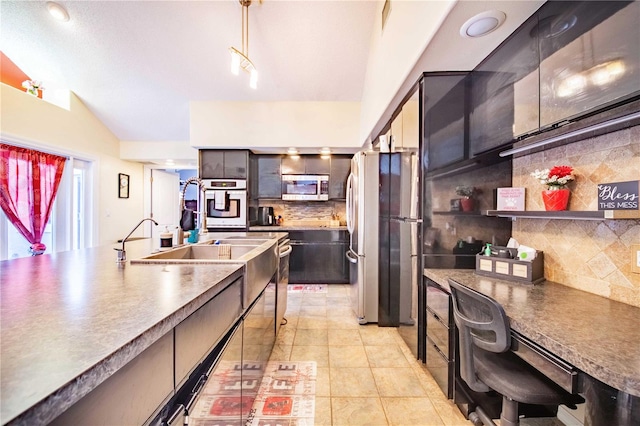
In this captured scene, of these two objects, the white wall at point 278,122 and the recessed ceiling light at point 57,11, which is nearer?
the recessed ceiling light at point 57,11

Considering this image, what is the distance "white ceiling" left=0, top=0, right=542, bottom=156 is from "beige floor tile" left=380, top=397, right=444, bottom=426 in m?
3.57

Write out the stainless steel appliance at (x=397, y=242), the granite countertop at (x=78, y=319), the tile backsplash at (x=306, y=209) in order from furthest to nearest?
the tile backsplash at (x=306, y=209) → the stainless steel appliance at (x=397, y=242) → the granite countertop at (x=78, y=319)

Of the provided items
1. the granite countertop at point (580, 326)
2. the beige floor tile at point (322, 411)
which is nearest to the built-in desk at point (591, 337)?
the granite countertop at point (580, 326)

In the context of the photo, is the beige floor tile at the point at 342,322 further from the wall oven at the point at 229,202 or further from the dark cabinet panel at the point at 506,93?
the wall oven at the point at 229,202

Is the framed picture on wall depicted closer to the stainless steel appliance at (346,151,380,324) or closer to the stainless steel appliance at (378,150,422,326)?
the stainless steel appliance at (346,151,380,324)

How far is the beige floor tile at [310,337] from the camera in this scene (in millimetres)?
2366

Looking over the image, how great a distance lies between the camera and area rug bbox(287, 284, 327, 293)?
12.8 feet

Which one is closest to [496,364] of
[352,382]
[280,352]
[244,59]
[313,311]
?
[352,382]

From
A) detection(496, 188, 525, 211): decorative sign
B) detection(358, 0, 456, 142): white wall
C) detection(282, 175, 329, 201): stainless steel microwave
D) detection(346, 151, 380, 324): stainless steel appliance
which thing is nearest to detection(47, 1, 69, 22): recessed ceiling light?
detection(282, 175, 329, 201): stainless steel microwave

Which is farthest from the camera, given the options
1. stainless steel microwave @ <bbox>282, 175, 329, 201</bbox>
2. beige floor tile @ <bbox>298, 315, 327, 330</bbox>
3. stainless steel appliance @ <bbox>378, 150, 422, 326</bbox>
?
stainless steel microwave @ <bbox>282, 175, 329, 201</bbox>

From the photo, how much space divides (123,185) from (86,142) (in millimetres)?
979

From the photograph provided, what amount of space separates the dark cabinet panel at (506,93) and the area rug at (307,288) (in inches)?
116

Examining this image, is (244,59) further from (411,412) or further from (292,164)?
(411,412)

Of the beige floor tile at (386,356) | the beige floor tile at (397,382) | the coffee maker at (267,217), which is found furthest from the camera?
the coffee maker at (267,217)
